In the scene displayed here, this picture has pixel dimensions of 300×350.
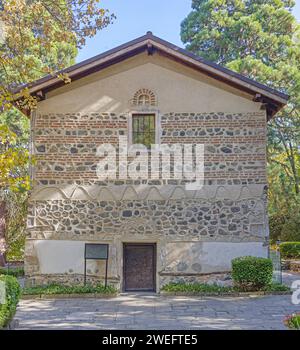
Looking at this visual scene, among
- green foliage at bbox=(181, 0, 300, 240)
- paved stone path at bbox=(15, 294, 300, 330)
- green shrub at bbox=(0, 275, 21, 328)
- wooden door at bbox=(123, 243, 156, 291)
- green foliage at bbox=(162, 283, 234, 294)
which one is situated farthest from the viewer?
green foliage at bbox=(181, 0, 300, 240)

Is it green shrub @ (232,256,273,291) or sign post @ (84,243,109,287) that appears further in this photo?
sign post @ (84,243,109,287)

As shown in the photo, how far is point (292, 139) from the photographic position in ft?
75.0

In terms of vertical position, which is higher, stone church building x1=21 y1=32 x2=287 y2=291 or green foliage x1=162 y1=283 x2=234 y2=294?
stone church building x1=21 y1=32 x2=287 y2=291

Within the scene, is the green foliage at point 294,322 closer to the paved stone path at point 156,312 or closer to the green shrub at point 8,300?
the paved stone path at point 156,312

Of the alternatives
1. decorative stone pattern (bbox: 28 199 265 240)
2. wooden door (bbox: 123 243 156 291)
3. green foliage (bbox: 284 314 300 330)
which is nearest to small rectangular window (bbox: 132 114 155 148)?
decorative stone pattern (bbox: 28 199 265 240)

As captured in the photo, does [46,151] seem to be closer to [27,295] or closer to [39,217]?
[39,217]

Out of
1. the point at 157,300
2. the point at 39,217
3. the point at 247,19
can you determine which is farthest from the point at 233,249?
the point at 247,19

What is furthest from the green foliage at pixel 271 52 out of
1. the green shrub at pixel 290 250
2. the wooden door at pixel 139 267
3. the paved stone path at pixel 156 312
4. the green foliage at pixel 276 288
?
the paved stone path at pixel 156 312

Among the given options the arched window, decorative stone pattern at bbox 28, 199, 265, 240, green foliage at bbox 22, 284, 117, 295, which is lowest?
green foliage at bbox 22, 284, 117, 295

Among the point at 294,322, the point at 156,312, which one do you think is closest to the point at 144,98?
the point at 156,312

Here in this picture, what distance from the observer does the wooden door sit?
12.3 m

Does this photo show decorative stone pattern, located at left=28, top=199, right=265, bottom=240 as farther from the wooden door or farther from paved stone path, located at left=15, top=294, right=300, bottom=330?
paved stone path, located at left=15, top=294, right=300, bottom=330

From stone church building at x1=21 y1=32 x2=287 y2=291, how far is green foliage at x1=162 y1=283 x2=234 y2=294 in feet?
0.67

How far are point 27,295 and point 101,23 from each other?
6.91 meters
